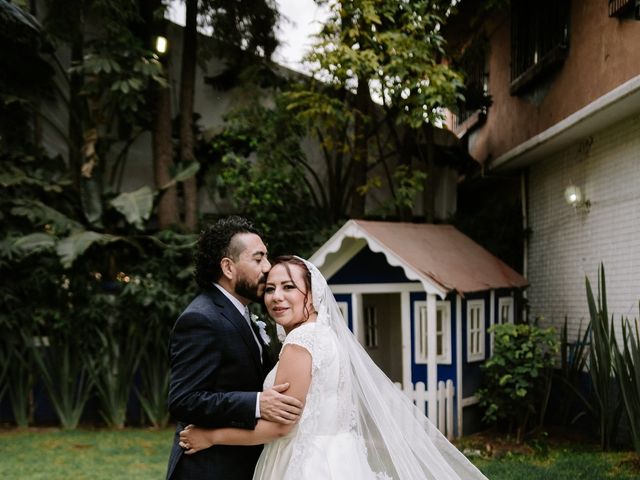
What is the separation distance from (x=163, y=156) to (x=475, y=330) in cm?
511

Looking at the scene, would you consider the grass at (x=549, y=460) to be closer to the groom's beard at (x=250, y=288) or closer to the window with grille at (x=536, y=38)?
the groom's beard at (x=250, y=288)

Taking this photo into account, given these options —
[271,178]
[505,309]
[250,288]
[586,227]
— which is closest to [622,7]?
[586,227]

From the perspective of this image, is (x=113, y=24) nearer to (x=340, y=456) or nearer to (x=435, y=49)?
(x=435, y=49)

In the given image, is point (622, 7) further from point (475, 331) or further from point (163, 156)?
point (163, 156)

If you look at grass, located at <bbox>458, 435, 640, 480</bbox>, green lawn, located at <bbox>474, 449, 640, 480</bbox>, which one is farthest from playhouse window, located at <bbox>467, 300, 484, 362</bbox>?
green lawn, located at <bbox>474, 449, 640, 480</bbox>

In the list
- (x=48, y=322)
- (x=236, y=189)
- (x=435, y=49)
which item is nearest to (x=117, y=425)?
(x=48, y=322)

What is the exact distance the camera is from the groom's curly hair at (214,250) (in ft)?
9.75

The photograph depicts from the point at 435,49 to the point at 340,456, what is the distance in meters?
6.70

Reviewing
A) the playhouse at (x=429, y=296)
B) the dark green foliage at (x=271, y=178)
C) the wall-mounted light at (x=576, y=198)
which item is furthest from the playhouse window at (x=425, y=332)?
the wall-mounted light at (x=576, y=198)

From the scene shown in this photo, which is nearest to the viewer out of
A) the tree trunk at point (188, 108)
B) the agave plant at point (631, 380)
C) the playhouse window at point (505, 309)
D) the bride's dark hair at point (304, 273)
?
the bride's dark hair at point (304, 273)

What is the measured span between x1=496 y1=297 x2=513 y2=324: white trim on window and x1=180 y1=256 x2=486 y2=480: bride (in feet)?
16.1

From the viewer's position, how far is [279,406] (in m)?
2.62

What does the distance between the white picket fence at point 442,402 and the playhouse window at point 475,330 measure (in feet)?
1.99

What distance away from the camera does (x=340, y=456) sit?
2.84 meters
